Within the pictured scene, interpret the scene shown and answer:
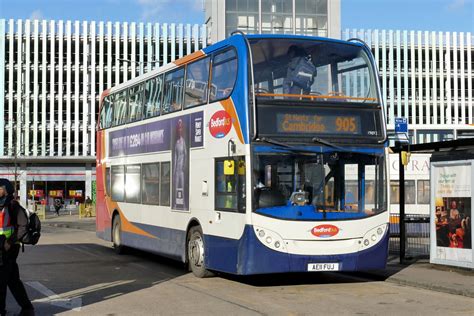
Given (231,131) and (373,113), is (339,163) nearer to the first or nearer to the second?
(373,113)

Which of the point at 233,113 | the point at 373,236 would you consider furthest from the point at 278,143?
the point at 373,236

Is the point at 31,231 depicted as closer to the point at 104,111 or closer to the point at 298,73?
the point at 298,73

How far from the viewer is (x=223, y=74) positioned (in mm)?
12266

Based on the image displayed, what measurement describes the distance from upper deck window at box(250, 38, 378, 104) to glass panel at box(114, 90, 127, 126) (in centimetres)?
705

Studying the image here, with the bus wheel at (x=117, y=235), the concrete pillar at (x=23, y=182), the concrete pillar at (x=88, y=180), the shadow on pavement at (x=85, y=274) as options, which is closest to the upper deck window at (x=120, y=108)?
the bus wheel at (x=117, y=235)

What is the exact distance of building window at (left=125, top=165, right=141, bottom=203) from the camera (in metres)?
16.7

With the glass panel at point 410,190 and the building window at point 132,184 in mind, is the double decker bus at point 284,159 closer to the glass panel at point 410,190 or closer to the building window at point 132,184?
the building window at point 132,184

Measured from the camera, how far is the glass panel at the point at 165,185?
1476cm

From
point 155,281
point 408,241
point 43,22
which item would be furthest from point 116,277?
point 43,22

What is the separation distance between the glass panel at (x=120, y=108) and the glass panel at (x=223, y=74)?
5.89 meters

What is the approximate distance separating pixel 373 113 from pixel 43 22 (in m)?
61.6

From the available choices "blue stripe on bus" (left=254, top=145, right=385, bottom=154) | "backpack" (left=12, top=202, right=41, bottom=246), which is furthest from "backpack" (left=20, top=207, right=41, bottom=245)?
"blue stripe on bus" (left=254, top=145, right=385, bottom=154)

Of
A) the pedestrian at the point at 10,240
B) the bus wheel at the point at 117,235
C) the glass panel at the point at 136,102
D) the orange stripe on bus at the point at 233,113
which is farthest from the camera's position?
the bus wheel at the point at 117,235

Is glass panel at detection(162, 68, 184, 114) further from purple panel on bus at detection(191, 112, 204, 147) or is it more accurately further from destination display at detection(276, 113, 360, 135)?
destination display at detection(276, 113, 360, 135)
